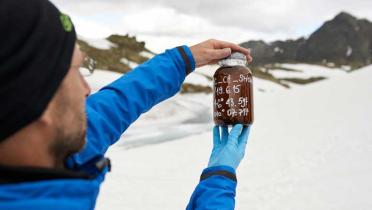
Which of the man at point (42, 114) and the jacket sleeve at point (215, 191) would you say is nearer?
the man at point (42, 114)

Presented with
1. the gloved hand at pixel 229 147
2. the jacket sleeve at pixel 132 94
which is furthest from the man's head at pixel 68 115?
the gloved hand at pixel 229 147

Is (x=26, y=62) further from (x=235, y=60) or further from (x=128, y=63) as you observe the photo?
(x=128, y=63)

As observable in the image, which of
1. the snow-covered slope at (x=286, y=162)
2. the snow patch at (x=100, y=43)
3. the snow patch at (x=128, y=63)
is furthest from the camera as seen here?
the snow patch at (x=100, y=43)

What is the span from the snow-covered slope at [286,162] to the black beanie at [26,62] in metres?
3.89

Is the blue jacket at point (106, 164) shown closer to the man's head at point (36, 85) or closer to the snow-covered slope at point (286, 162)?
the man's head at point (36, 85)

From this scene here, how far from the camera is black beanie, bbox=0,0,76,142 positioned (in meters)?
1.28

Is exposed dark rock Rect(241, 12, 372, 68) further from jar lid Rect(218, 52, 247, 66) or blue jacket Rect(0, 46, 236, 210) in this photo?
blue jacket Rect(0, 46, 236, 210)

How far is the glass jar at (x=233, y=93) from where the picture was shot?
232 cm

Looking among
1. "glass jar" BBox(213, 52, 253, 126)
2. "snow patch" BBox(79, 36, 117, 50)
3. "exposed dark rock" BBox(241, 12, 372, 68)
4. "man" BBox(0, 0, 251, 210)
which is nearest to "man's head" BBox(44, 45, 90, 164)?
"man" BBox(0, 0, 251, 210)

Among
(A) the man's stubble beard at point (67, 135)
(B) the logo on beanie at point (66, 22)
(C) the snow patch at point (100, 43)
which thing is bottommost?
(A) the man's stubble beard at point (67, 135)

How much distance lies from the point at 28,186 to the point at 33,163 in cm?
12

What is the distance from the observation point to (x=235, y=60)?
7.85ft

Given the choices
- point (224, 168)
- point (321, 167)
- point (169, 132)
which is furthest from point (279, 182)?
point (169, 132)

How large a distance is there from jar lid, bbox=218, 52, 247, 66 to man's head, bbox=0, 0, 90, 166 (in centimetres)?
109
